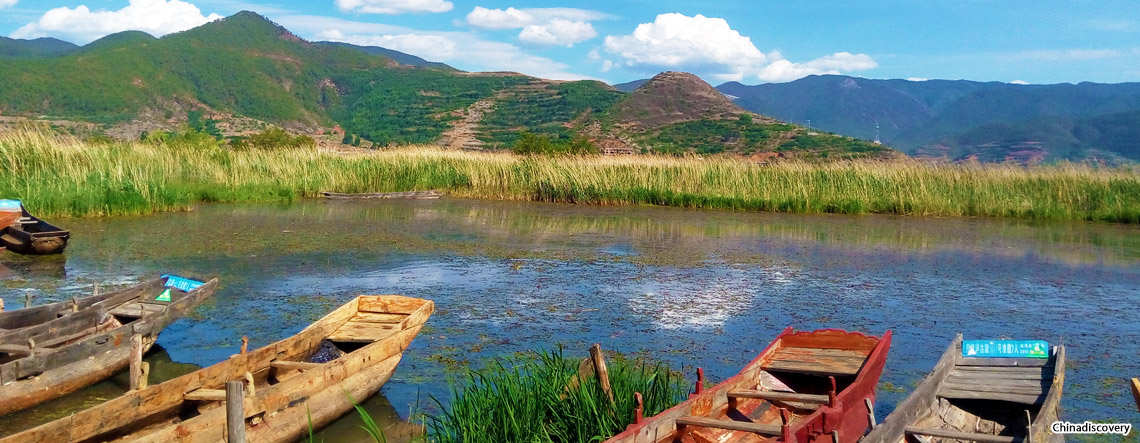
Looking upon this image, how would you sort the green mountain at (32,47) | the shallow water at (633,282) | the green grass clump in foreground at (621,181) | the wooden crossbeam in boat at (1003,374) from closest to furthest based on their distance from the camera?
the wooden crossbeam in boat at (1003,374)
the shallow water at (633,282)
the green grass clump in foreground at (621,181)
the green mountain at (32,47)

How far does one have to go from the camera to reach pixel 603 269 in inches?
468

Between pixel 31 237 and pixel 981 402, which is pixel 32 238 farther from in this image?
pixel 981 402

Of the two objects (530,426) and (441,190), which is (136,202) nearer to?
(441,190)

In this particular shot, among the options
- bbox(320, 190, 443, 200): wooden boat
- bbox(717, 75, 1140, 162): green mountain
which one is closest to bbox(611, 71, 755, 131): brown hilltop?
bbox(717, 75, 1140, 162): green mountain

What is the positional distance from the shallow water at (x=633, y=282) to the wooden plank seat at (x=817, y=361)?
0.36m

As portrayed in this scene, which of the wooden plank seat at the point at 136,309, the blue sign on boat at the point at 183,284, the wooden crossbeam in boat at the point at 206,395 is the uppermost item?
the blue sign on boat at the point at 183,284

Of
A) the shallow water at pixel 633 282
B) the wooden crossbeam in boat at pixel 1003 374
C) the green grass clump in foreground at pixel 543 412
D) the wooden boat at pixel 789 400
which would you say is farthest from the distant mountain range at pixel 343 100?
the green grass clump in foreground at pixel 543 412

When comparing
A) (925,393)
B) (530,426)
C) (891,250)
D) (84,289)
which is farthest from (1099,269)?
(84,289)

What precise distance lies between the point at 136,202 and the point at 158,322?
10816 mm

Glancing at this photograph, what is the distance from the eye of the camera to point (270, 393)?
16.6ft

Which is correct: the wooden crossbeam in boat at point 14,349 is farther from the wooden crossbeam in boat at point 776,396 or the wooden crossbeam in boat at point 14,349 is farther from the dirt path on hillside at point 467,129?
the dirt path on hillside at point 467,129

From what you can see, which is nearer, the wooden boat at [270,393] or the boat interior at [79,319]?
the wooden boat at [270,393]

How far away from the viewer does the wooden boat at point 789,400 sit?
4574mm

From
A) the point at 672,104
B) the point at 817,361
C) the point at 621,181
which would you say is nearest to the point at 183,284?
the point at 817,361
